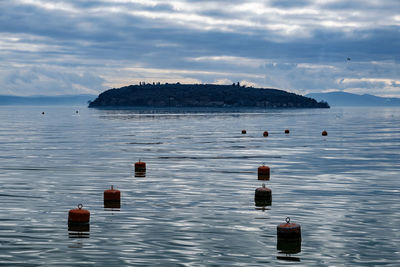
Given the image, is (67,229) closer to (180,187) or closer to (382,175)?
(180,187)

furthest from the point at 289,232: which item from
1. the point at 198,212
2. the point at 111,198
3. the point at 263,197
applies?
the point at 111,198

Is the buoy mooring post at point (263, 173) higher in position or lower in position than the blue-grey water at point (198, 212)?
higher

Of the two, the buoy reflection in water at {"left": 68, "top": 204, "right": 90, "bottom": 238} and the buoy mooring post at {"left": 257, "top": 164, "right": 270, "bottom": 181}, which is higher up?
the buoy mooring post at {"left": 257, "top": 164, "right": 270, "bottom": 181}

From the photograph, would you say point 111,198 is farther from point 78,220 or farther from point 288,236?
point 288,236

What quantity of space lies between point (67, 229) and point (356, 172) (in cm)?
2648

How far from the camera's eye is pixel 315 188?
120 feet

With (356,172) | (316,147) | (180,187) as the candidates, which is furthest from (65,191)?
(316,147)

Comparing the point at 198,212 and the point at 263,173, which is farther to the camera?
the point at 263,173

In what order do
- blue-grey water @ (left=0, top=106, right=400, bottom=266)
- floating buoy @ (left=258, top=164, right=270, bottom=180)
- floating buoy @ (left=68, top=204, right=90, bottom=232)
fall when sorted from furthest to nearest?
floating buoy @ (left=258, top=164, right=270, bottom=180), floating buoy @ (left=68, top=204, right=90, bottom=232), blue-grey water @ (left=0, top=106, right=400, bottom=266)

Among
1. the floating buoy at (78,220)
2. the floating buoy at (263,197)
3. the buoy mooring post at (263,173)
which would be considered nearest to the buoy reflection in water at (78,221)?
the floating buoy at (78,220)

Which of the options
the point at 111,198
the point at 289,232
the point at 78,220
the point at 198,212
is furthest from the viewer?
the point at 111,198

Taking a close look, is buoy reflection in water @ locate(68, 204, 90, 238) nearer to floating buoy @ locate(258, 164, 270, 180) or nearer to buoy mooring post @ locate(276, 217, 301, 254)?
buoy mooring post @ locate(276, 217, 301, 254)

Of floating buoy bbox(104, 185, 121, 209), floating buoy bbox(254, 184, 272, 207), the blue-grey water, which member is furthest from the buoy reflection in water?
floating buoy bbox(254, 184, 272, 207)

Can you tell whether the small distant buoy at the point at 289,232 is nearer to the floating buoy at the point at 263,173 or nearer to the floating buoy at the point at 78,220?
the floating buoy at the point at 78,220
